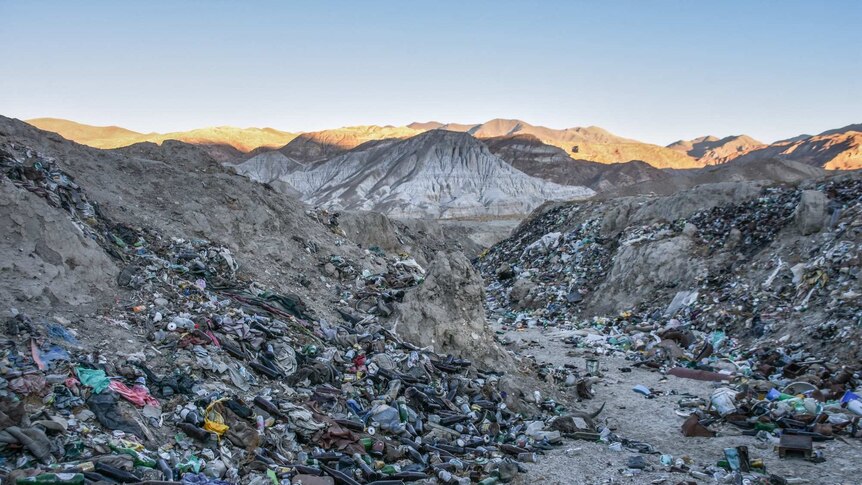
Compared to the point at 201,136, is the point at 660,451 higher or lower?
lower

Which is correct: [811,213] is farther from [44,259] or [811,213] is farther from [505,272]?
[44,259]

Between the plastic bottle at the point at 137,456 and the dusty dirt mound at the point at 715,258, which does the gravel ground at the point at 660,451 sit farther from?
the dusty dirt mound at the point at 715,258

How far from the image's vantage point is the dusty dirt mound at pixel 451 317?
932 cm

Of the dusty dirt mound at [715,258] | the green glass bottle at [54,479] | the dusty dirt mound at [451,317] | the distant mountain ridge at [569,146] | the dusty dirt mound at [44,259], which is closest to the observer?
the green glass bottle at [54,479]

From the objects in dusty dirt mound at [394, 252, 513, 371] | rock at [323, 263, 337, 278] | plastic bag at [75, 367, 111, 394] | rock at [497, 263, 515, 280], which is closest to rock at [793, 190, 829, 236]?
dusty dirt mound at [394, 252, 513, 371]

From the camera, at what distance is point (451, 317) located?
9.61 metres

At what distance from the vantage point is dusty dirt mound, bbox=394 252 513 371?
9.32 meters

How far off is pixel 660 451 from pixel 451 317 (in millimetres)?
3947

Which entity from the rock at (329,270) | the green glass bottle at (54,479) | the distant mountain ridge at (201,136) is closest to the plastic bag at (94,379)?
the green glass bottle at (54,479)

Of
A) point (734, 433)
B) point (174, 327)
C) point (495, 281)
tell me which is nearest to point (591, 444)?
point (734, 433)

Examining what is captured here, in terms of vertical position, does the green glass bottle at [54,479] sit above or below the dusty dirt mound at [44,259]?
below

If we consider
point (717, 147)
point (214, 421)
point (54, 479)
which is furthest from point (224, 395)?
A: point (717, 147)

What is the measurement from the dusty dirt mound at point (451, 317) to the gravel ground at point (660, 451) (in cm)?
178

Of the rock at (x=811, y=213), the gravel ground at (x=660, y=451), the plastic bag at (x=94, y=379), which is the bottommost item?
the gravel ground at (x=660, y=451)
